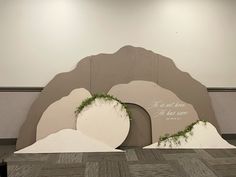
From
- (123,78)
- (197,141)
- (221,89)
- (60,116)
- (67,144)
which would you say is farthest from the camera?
(221,89)

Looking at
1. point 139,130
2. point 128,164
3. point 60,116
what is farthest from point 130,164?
point 60,116

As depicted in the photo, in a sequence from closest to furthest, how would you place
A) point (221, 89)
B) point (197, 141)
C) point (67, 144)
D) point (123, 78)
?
point (67, 144) → point (197, 141) → point (123, 78) → point (221, 89)

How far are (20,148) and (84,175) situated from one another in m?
1.18

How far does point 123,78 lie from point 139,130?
60cm

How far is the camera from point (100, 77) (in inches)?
129

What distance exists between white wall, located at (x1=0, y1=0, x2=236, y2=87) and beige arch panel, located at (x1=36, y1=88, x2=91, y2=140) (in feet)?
1.12

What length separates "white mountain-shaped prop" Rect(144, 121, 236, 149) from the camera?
3.05 m

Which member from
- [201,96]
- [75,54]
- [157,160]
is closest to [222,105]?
[201,96]

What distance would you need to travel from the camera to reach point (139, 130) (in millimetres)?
3229

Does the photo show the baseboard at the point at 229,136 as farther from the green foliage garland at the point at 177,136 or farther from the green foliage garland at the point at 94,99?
the green foliage garland at the point at 94,99

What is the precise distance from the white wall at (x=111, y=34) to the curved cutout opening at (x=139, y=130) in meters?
0.73

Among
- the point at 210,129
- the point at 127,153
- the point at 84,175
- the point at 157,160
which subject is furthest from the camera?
the point at 210,129

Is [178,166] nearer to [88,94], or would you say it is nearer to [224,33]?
[88,94]

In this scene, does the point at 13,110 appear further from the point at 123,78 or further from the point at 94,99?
the point at 123,78
